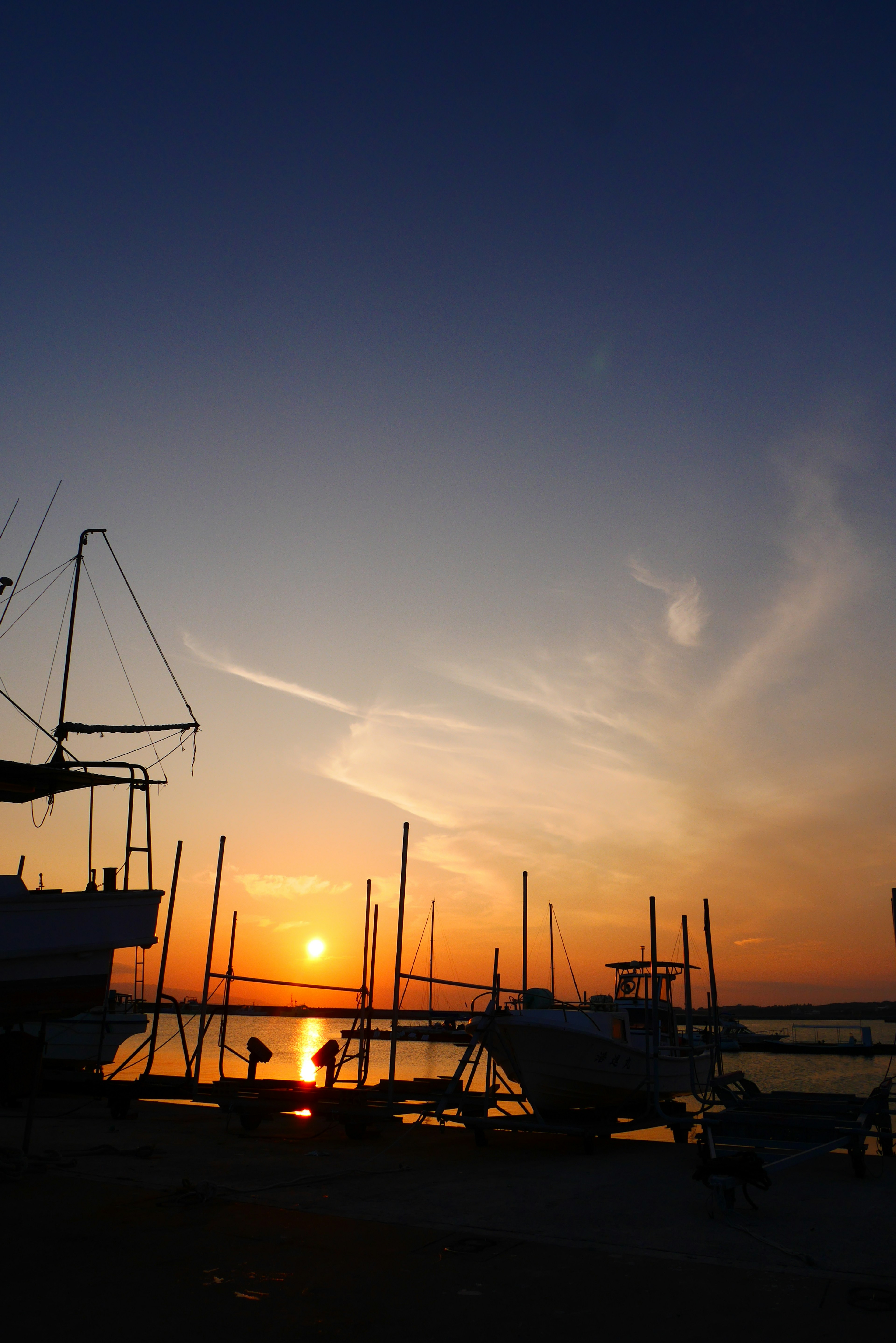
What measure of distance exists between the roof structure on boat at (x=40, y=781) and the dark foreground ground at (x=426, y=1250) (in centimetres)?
574

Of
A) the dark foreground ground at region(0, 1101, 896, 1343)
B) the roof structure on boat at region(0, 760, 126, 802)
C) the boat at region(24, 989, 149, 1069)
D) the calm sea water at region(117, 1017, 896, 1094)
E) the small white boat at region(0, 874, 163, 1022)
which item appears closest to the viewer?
the dark foreground ground at region(0, 1101, 896, 1343)

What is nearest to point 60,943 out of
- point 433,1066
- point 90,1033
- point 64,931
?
point 64,931

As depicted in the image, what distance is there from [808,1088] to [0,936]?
53.7 metres

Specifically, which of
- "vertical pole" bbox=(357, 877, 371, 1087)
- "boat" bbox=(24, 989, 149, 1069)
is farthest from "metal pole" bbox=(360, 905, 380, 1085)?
"boat" bbox=(24, 989, 149, 1069)

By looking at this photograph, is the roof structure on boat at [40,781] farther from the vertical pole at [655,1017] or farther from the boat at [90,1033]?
the boat at [90,1033]

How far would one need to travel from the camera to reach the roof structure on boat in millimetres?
14602

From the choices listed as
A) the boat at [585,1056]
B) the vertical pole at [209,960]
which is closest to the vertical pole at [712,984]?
the boat at [585,1056]

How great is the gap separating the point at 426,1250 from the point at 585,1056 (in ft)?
32.5

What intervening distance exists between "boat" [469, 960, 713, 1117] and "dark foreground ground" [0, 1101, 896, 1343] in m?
3.85

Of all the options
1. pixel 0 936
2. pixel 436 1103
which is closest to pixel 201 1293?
pixel 0 936

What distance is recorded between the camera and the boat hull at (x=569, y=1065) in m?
16.2

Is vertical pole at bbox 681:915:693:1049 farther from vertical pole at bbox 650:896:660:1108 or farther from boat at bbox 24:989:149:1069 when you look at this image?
boat at bbox 24:989:149:1069

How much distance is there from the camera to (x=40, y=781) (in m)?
15.1

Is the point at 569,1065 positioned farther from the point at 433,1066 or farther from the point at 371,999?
the point at 433,1066
